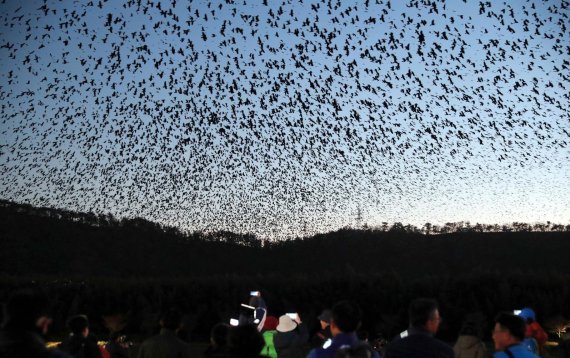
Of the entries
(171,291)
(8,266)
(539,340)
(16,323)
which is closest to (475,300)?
(171,291)

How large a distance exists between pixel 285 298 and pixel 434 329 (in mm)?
27660

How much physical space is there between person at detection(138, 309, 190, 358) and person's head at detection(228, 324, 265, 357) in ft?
9.87

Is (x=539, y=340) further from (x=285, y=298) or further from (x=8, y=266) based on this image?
(x=8, y=266)

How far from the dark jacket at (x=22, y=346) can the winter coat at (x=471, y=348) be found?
5.67 meters

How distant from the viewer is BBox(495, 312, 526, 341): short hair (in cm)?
557

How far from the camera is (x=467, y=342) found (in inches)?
336

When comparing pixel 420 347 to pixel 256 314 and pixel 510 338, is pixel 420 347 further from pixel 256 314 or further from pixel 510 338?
pixel 256 314

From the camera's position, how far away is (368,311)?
Answer: 30703mm

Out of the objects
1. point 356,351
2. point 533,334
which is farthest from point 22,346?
point 533,334

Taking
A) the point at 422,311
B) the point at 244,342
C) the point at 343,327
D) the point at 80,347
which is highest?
the point at 422,311

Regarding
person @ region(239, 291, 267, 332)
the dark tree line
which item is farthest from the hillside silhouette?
person @ region(239, 291, 267, 332)

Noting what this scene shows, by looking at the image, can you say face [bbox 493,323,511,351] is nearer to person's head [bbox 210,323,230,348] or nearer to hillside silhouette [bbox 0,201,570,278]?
person's head [bbox 210,323,230,348]

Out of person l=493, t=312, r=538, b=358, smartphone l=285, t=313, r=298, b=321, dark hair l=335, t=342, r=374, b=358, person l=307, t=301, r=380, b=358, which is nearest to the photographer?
dark hair l=335, t=342, r=374, b=358

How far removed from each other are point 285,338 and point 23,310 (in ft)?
16.1
